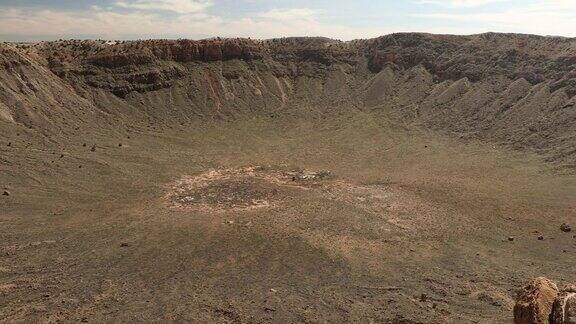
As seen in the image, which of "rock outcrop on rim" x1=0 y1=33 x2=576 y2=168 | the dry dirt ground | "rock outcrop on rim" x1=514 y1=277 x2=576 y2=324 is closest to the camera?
"rock outcrop on rim" x1=514 y1=277 x2=576 y2=324

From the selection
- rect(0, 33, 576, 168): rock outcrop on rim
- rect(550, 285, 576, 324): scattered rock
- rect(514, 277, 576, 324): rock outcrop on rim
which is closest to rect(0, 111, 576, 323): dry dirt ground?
rect(514, 277, 576, 324): rock outcrop on rim

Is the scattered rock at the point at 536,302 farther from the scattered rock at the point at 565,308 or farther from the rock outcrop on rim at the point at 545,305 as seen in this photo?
the scattered rock at the point at 565,308

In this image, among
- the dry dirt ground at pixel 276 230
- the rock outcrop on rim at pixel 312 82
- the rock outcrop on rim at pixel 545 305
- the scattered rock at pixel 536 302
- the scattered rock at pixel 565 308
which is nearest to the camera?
the scattered rock at pixel 565 308

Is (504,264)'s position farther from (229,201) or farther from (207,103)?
(207,103)

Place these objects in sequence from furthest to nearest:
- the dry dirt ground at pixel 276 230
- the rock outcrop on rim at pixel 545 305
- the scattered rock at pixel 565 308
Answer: the dry dirt ground at pixel 276 230, the rock outcrop on rim at pixel 545 305, the scattered rock at pixel 565 308

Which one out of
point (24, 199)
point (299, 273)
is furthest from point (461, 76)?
point (24, 199)

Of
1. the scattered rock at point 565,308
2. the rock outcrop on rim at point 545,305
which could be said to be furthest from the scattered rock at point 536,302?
the scattered rock at point 565,308

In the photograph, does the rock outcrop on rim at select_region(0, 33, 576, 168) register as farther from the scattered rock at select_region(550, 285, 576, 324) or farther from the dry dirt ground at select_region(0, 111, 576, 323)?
the scattered rock at select_region(550, 285, 576, 324)
